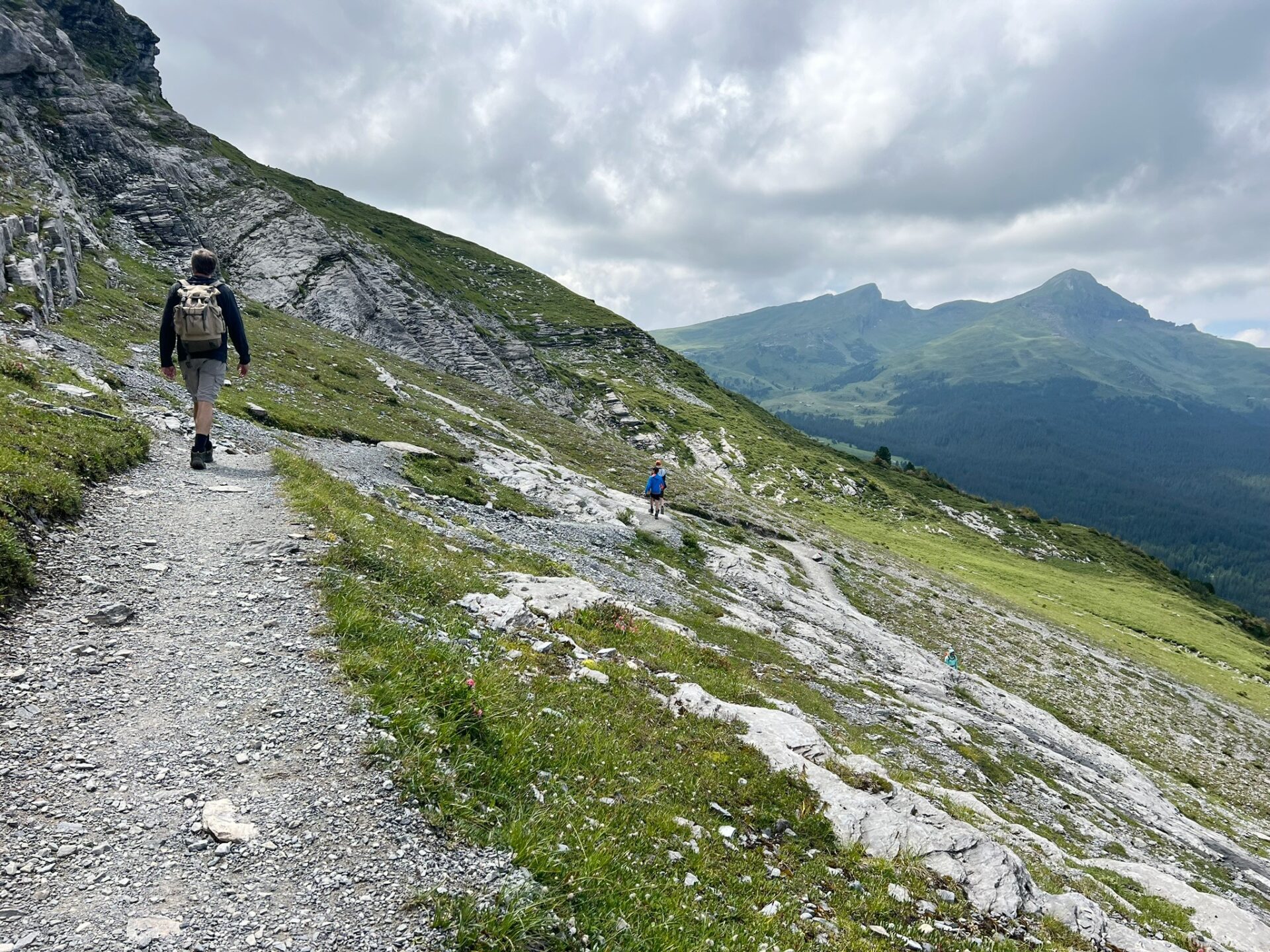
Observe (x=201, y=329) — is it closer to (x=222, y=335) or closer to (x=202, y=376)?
(x=222, y=335)

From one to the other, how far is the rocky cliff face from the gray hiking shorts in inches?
1744

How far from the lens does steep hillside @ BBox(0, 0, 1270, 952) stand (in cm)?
504

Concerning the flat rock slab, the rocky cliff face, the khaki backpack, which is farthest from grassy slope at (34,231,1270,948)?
the rocky cliff face

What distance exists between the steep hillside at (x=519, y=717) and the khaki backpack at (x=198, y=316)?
10.2ft

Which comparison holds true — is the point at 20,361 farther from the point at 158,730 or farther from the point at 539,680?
the point at 539,680

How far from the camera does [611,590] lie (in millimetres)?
21922

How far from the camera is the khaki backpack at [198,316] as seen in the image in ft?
44.7

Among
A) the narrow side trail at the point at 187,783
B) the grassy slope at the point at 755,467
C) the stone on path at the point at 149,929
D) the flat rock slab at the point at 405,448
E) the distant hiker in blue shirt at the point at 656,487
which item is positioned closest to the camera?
the stone on path at the point at 149,929

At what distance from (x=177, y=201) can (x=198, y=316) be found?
8455cm

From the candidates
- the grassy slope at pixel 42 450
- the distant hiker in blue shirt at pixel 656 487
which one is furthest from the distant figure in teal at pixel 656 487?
the grassy slope at pixel 42 450

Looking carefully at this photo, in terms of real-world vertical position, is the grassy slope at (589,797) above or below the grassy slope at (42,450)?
below

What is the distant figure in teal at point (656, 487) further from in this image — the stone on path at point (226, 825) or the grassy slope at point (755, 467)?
the stone on path at point (226, 825)

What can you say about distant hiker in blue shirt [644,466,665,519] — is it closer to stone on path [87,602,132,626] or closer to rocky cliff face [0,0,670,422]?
stone on path [87,602,132,626]

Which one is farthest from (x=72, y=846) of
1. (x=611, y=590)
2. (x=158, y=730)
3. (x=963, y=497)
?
(x=963, y=497)
